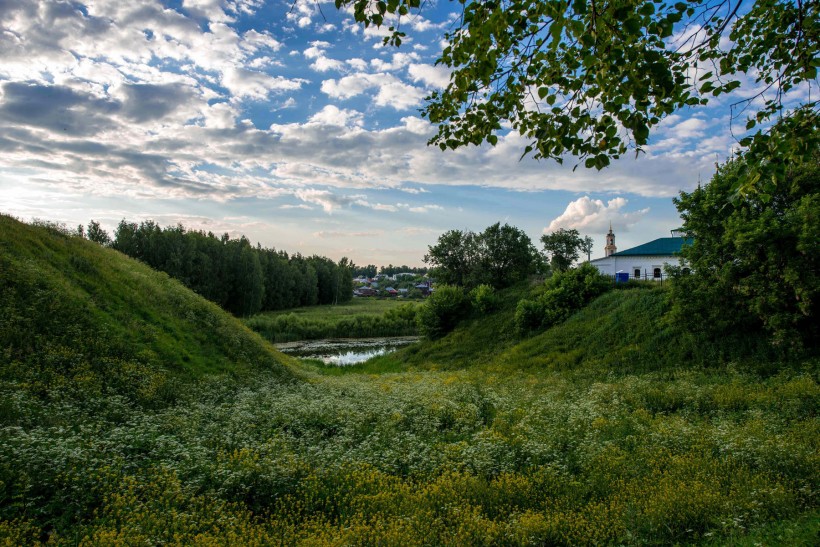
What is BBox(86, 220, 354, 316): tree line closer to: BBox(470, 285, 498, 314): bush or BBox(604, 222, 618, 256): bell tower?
BBox(470, 285, 498, 314): bush

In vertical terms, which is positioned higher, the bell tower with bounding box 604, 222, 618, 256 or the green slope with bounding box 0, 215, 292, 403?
the bell tower with bounding box 604, 222, 618, 256

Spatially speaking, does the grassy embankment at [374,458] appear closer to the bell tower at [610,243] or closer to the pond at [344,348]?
the pond at [344,348]

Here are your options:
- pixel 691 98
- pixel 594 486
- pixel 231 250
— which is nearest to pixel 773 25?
pixel 691 98

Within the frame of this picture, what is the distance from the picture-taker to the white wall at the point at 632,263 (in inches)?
2050

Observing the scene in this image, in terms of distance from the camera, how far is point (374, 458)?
8.12m

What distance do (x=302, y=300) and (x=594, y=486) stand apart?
4057 inches

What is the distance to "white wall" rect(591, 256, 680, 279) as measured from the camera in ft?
171

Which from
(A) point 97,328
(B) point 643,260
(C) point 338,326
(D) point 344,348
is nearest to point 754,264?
(A) point 97,328

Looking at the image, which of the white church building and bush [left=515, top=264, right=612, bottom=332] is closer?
bush [left=515, top=264, right=612, bottom=332]

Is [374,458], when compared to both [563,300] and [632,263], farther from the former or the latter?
[632,263]

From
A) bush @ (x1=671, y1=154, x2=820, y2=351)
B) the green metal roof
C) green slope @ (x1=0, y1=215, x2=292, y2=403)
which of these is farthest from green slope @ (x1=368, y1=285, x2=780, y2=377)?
the green metal roof

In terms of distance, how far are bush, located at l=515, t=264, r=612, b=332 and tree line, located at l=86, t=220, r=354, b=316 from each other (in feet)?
153

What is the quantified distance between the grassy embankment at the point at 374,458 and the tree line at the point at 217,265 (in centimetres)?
4923

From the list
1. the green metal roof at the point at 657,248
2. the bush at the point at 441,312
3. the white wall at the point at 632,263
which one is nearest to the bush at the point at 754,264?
the bush at the point at 441,312
